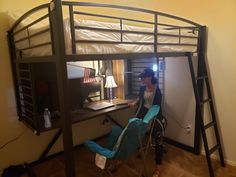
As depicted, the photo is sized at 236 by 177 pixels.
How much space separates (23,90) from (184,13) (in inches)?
90.4

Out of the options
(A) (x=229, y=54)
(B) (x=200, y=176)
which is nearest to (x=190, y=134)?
(B) (x=200, y=176)

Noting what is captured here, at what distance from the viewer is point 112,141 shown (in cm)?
214

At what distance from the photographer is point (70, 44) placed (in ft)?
4.47

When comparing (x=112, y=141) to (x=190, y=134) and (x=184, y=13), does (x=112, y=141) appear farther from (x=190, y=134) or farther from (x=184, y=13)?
(x=184, y=13)

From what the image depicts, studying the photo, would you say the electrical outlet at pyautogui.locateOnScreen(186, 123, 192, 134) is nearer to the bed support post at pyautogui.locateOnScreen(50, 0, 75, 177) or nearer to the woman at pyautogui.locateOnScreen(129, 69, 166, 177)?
the woman at pyautogui.locateOnScreen(129, 69, 166, 177)

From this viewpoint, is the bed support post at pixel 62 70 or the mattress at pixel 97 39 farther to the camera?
the mattress at pixel 97 39

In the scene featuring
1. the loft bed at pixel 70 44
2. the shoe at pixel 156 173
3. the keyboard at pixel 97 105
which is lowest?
the shoe at pixel 156 173

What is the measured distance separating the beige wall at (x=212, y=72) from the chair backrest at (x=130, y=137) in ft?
3.41

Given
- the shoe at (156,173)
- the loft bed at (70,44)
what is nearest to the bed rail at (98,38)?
the loft bed at (70,44)

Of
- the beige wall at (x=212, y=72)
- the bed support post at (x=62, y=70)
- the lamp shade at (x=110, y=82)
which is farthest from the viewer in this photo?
the lamp shade at (x=110, y=82)

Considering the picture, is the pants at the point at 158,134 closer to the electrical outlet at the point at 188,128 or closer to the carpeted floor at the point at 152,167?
the carpeted floor at the point at 152,167

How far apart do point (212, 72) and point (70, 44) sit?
1.86 m

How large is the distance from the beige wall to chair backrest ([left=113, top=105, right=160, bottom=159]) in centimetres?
104

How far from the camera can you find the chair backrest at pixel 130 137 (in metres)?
1.69
